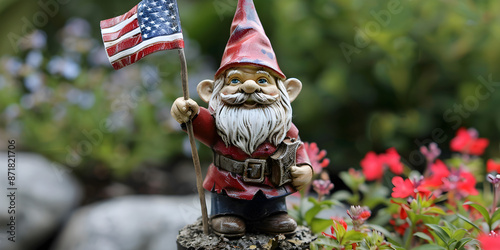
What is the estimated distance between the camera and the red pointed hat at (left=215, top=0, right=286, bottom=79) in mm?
1704

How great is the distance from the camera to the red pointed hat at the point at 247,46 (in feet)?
5.59

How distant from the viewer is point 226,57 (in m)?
1.77

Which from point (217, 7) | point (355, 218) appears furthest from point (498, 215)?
point (217, 7)

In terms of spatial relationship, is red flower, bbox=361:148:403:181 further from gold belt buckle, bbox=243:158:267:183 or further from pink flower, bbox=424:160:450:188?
gold belt buckle, bbox=243:158:267:183

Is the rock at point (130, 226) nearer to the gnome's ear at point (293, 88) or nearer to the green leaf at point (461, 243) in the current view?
the gnome's ear at point (293, 88)

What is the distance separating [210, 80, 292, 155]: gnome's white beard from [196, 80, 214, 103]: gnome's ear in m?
0.12

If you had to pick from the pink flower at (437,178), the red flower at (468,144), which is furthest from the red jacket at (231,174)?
the red flower at (468,144)

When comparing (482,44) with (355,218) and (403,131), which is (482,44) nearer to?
(403,131)

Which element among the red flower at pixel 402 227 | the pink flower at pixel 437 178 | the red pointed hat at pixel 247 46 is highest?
the red pointed hat at pixel 247 46

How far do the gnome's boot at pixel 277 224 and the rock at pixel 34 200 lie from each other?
1805 millimetres

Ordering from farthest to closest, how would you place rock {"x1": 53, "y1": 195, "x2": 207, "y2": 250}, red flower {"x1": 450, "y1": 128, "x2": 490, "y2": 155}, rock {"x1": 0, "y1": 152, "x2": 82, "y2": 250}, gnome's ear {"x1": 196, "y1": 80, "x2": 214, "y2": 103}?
1. rock {"x1": 0, "y1": 152, "x2": 82, "y2": 250}
2. rock {"x1": 53, "y1": 195, "x2": 207, "y2": 250}
3. red flower {"x1": 450, "y1": 128, "x2": 490, "y2": 155}
4. gnome's ear {"x1": 196, "y1": 80, "x2": 214, "y2": 103}

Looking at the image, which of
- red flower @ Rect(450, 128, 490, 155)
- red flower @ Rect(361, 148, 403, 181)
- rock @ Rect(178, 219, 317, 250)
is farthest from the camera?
red flower @ Rect(450, 128, 490, 155)

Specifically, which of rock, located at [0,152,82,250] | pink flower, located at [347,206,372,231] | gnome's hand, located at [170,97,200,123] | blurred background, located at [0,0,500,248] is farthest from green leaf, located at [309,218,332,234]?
rock, located at [0,152,82,250]

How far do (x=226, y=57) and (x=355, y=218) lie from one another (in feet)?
2.49
